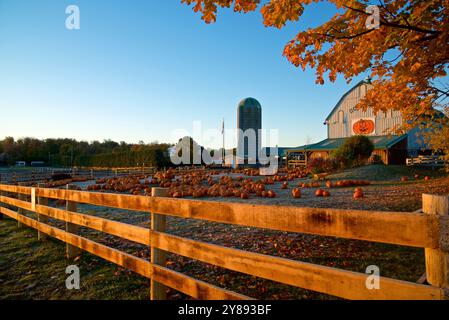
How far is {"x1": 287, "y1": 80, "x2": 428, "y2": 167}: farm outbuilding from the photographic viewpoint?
22797 millimetres

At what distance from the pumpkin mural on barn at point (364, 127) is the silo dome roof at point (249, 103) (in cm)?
1838

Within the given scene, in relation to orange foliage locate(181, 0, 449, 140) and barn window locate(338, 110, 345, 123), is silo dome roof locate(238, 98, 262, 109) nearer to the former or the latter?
barn window locate(338, 110, 345, 123)

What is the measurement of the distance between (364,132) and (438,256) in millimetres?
28493

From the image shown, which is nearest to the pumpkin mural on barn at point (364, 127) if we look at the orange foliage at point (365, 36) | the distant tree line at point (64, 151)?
the orange foliage at point (365, 36)

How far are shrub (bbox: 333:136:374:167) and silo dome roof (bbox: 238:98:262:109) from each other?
24.9m

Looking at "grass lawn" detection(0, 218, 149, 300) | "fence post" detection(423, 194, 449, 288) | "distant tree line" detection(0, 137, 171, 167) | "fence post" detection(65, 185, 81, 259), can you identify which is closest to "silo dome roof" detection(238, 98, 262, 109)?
"distant tree line" detection(0, 137, 171, 167)

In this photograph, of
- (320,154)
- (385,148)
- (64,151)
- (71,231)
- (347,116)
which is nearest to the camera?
Answer: (71,231)

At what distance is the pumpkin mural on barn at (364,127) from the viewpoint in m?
25.8

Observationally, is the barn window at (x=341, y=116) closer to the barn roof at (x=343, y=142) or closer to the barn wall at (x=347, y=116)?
the barn wall at (x=347, y=116)

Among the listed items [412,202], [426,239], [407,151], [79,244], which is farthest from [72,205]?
[407,151]

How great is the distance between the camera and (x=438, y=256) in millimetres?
1439

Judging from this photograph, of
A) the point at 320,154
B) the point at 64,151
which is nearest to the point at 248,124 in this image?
the point at 320,154

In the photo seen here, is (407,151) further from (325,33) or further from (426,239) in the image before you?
(426,239)

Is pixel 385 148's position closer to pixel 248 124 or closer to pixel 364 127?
pixel 364 127
